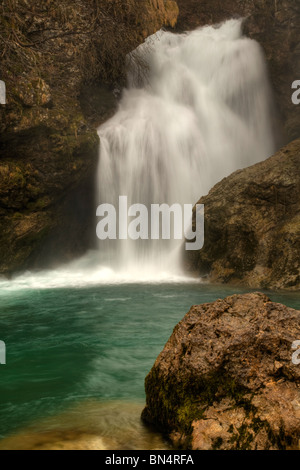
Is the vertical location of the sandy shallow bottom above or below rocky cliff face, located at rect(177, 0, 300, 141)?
below

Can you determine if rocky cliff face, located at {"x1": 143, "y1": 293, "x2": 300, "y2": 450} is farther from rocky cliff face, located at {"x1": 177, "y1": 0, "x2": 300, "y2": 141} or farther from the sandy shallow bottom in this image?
rocky cliff face, located at {"x1": 177, "y1": 0, "x2": 300, "y2": 141}

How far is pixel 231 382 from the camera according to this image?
2.92 metres

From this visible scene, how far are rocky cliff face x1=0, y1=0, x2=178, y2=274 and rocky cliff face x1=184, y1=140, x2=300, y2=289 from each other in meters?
4.85

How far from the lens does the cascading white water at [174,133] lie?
1446 cm

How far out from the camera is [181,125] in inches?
639

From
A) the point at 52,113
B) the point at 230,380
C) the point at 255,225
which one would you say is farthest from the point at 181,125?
the point at 230,380

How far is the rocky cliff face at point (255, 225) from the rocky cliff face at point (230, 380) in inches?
287

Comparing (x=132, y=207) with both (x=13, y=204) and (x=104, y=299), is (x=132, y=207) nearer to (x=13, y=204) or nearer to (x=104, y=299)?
(x=13, y=204)

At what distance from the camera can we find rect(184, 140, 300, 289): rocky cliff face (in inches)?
416

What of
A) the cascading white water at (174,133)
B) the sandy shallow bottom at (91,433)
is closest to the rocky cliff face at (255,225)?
the cascading white water at (174,133)

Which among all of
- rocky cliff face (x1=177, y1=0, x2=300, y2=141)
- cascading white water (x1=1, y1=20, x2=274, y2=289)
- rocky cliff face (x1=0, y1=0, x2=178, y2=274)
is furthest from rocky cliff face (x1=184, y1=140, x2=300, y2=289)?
rocky cliff face (x1=177, y1=0, x2=300, y2=141)

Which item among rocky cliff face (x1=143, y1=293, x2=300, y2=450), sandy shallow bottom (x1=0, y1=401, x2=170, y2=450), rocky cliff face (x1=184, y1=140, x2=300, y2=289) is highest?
rocky cliff face (x1=184, y1=140, x2=300, y2=289)

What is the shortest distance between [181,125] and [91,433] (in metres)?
14.4

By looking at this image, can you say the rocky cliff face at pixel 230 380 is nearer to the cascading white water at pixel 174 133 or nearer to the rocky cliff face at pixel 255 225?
the rocky cliff face at pixel 255 225
